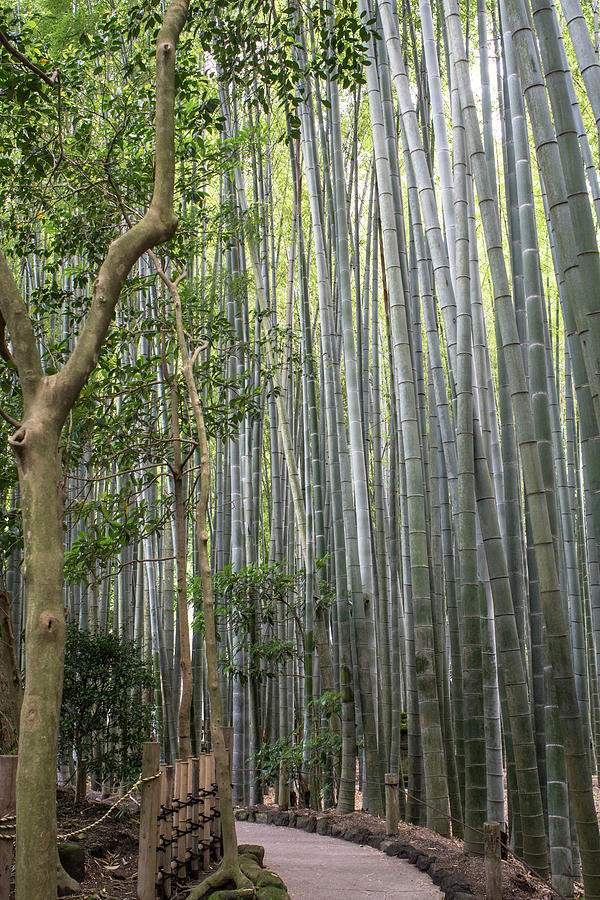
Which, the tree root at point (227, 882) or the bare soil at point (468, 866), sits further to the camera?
the bare soil at point (468, 866)

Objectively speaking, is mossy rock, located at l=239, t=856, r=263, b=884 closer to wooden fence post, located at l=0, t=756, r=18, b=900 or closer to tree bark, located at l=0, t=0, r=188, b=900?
wooden fence post, located at l=0, t=756, r=18, b=900

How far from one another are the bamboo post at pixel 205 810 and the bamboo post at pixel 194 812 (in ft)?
0.19

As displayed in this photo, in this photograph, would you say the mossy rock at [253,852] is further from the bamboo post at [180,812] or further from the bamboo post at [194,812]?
the bamboo post at [180,812]

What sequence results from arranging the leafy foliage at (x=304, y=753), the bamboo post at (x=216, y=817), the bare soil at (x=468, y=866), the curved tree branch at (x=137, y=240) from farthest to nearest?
the leafy foliage at (x=304, y=753)
the bamboo post at (x=216, y=817)
the bare soil at (x=468, y=866)
the curved tree branch at (x=137, y=240)

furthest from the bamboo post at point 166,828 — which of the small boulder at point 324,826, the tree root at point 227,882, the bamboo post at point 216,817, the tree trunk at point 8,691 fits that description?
the small boulder at point 324,826

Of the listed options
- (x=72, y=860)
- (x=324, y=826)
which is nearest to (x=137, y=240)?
(x=72, y=860)

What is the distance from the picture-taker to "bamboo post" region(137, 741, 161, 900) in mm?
2729

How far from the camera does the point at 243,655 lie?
21.1 feet

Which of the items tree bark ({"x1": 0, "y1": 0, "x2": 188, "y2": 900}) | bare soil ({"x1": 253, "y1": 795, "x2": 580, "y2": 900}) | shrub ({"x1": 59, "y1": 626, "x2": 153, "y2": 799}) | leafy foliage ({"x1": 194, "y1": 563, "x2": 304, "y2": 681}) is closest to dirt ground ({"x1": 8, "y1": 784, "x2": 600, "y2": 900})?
bare soil ({"x1": 253, "y1": 795, "x2": 580, "y2": 900})

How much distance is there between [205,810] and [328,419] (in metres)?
2.89

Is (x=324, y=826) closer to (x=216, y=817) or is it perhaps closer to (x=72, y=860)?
(x=216, y=817)

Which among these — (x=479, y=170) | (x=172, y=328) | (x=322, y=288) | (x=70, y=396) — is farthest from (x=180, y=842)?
(x=322, y=288)

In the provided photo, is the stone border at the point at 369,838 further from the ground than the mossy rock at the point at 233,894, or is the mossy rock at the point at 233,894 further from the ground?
the mossy rock at the point at 233,894

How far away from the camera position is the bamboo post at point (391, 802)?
421cm
